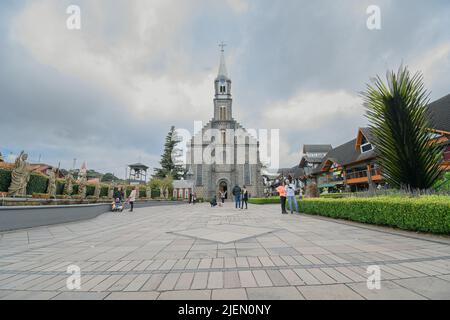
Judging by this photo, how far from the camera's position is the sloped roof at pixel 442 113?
16.0 metres

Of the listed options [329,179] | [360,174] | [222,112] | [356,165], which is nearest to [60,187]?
[360,174]

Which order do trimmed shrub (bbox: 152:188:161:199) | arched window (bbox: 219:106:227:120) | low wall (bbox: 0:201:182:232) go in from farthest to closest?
arched window (bbox: 219:106:227:120) → trimmed shrub (bbox: 152:188:161:199) → low wall (bbox: 0:201:182:232)

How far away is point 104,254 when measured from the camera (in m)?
3.77

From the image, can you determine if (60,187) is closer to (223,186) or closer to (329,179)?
(223,186)

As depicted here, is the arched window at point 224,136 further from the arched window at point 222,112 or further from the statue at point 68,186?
the statue at point 68,186

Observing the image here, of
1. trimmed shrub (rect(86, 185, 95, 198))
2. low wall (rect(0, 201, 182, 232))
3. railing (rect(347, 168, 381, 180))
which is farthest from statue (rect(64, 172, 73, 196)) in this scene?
railing (rect(347, 168, 381, 180))

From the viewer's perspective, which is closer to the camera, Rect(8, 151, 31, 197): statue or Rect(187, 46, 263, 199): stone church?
Rect(8, 151, 31, 197): statue

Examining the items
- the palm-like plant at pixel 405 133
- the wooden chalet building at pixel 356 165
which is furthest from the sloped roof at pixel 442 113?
the palm-like plant at pixel 405 133

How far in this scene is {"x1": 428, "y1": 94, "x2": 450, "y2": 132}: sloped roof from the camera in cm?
1604

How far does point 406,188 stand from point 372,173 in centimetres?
2181

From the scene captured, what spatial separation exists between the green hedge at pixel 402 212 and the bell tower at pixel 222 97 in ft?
130

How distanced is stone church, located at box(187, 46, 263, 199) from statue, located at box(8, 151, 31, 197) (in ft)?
104

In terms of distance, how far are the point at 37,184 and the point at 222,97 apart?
39369mm

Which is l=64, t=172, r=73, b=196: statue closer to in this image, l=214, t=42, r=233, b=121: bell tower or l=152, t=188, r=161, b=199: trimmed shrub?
l=152, t=188, r=161, b=199: trimmed shrub
